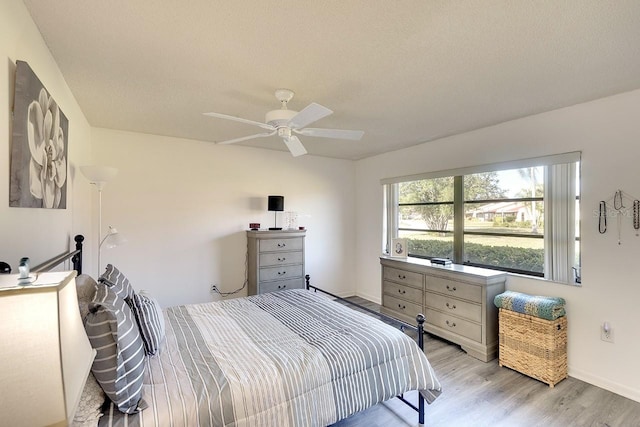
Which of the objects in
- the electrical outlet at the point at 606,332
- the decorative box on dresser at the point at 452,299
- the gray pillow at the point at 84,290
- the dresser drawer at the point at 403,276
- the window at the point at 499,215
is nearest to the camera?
the gray pillow at the point at 84,290

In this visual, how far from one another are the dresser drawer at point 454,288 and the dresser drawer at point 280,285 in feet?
5.56

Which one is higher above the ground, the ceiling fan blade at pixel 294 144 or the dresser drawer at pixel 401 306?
the ceiling fan blade at pixel 294 144

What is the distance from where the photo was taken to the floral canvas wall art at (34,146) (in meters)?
1.31

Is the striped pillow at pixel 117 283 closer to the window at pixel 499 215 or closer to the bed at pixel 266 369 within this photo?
the bed at pixel 266 369

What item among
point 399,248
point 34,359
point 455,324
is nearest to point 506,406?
point 455,324

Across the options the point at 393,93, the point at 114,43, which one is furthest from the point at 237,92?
the point at 393,93

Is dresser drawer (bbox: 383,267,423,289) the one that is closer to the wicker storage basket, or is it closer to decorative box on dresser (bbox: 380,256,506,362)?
decorative box on dresser (bbox: 380,256,506,362)

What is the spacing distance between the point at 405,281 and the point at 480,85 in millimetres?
2417

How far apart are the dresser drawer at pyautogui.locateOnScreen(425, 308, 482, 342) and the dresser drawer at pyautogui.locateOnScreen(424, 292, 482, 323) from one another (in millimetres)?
55

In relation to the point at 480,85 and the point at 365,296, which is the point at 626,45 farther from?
the point at 365,296

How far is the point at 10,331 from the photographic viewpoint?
57 centimetres

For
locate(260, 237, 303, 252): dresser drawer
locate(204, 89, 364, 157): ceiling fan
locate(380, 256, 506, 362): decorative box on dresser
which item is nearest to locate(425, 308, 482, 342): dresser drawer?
locate(380, 256, 506, 362): decorative box on dresser

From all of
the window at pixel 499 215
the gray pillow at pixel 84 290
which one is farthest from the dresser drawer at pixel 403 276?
the gray pillow at pixel 84 290

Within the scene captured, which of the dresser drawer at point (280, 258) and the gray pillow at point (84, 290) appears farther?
the dresser drawer at point (280, 258)
